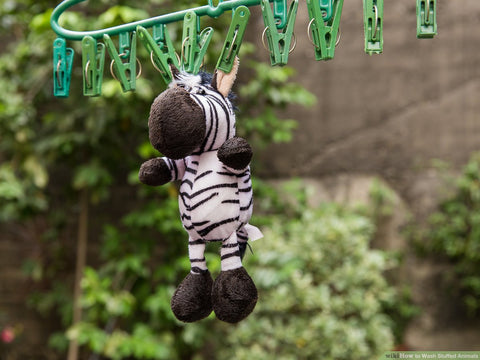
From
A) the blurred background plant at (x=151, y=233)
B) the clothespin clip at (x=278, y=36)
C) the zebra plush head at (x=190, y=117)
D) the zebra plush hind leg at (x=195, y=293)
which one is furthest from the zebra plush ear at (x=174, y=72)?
the blurred background plant at (x=151, y=233)

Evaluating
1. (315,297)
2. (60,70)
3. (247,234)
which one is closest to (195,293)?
(247,234)

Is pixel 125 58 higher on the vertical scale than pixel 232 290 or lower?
higher

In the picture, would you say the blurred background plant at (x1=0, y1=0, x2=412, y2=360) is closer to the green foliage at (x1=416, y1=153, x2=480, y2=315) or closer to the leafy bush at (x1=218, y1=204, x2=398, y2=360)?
the leafy bush at (x1=218, y1=204, x2=398, y2=360)

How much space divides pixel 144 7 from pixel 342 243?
131 cm

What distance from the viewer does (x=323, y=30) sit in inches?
32.6

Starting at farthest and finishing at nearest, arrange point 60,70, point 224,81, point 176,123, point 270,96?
point 270,96
point 60,70
point 224,81
point 176,123

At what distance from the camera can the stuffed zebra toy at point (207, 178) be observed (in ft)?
2.59

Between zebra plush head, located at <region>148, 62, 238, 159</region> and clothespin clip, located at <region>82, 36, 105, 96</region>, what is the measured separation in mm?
174

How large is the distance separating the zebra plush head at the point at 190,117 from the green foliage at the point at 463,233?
2081mm

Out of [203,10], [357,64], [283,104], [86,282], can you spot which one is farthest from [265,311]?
[203,10]

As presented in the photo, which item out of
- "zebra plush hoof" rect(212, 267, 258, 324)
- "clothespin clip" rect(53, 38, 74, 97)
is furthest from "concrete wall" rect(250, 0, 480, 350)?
"zebra plush hoof" rect(212, 267, 258, 324)

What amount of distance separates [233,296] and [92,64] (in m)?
0.48

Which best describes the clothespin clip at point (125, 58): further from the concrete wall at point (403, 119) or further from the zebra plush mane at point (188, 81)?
the concrete wall at point (403, 119)

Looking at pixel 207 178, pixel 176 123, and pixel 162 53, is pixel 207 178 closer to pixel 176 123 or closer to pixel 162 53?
pixel 176 123
